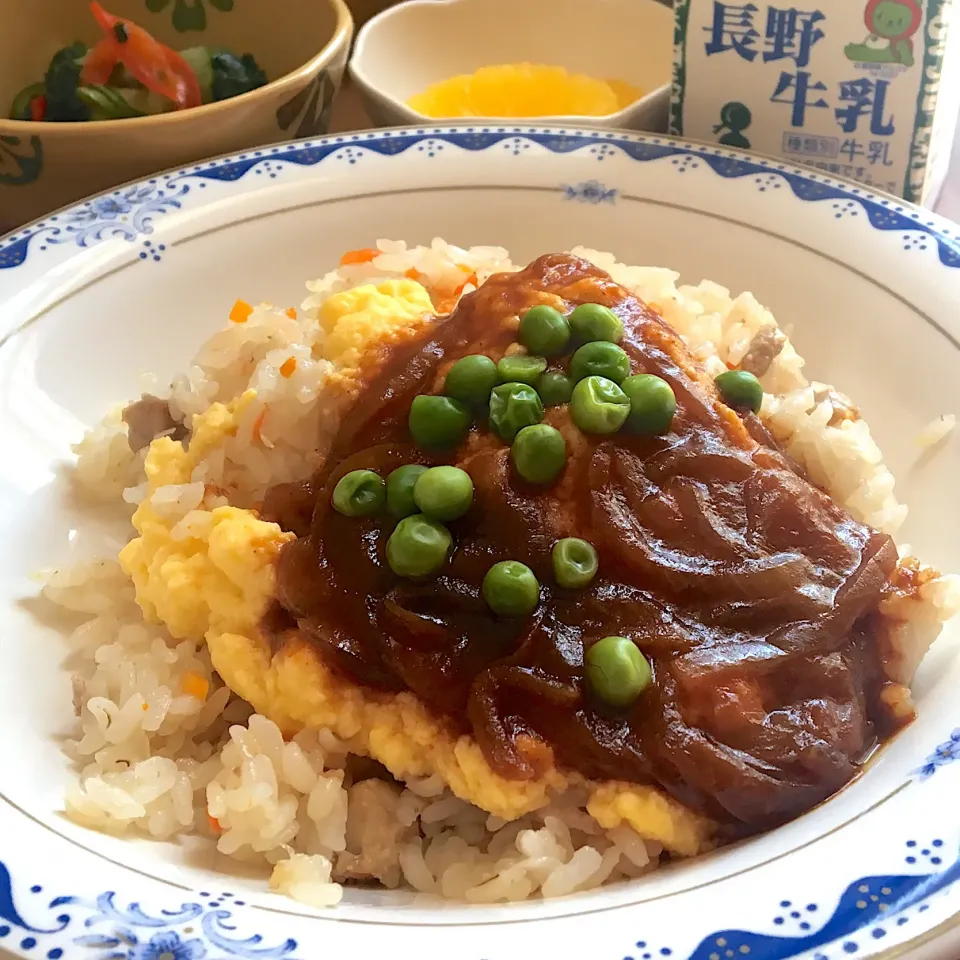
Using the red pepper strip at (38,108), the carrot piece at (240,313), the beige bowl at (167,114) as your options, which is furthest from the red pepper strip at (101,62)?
the carrot piece at (240,313)

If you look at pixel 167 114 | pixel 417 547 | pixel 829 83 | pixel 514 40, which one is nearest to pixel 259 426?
pixel 417 547

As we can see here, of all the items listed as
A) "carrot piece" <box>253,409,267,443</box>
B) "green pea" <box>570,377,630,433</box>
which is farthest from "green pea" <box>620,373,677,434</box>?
"carrot piece" <box>253,409,267,443</box>

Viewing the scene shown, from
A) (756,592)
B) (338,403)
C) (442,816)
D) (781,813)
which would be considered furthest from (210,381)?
(781,813)

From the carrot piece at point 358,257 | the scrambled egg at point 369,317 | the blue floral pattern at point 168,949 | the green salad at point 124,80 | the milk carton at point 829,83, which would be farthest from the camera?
the green salad at point 124,80

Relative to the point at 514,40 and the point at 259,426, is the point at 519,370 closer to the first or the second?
the point at 259,426

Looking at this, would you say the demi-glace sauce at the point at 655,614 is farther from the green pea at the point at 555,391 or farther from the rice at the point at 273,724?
the rice at the point at 273,724
